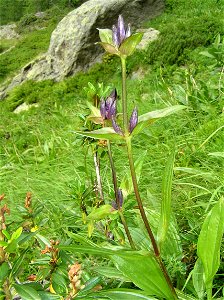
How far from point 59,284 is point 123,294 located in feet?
0.73

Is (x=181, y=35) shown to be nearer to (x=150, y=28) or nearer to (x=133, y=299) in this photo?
(x=150, y=28)

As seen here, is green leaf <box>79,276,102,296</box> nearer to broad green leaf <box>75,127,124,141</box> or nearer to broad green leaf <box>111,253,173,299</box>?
broad green leaf <box>111,253,173,299</box>

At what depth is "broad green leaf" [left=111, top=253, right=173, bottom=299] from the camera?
1.11 meters

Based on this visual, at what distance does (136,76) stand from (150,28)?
137 inches

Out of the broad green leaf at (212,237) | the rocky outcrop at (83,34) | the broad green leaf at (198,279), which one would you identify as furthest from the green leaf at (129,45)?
the rocky outcrop at (83,34)

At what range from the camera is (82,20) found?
1525 cm

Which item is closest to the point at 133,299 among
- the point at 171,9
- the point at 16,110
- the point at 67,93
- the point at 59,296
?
the point at 59,296

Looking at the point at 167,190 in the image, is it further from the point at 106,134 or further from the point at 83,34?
the point at 83,34

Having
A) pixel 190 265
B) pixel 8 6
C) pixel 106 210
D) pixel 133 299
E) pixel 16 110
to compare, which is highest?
pixel 106 210

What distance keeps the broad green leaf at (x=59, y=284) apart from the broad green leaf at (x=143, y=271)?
0.24m

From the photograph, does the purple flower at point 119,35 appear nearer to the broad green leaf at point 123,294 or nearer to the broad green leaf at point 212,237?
the broad green leaf at point 212,237

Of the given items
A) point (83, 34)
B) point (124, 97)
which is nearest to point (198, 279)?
point (124, 97)

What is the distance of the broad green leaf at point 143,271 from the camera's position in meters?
1.11

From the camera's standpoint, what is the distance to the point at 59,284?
1.32 metres
